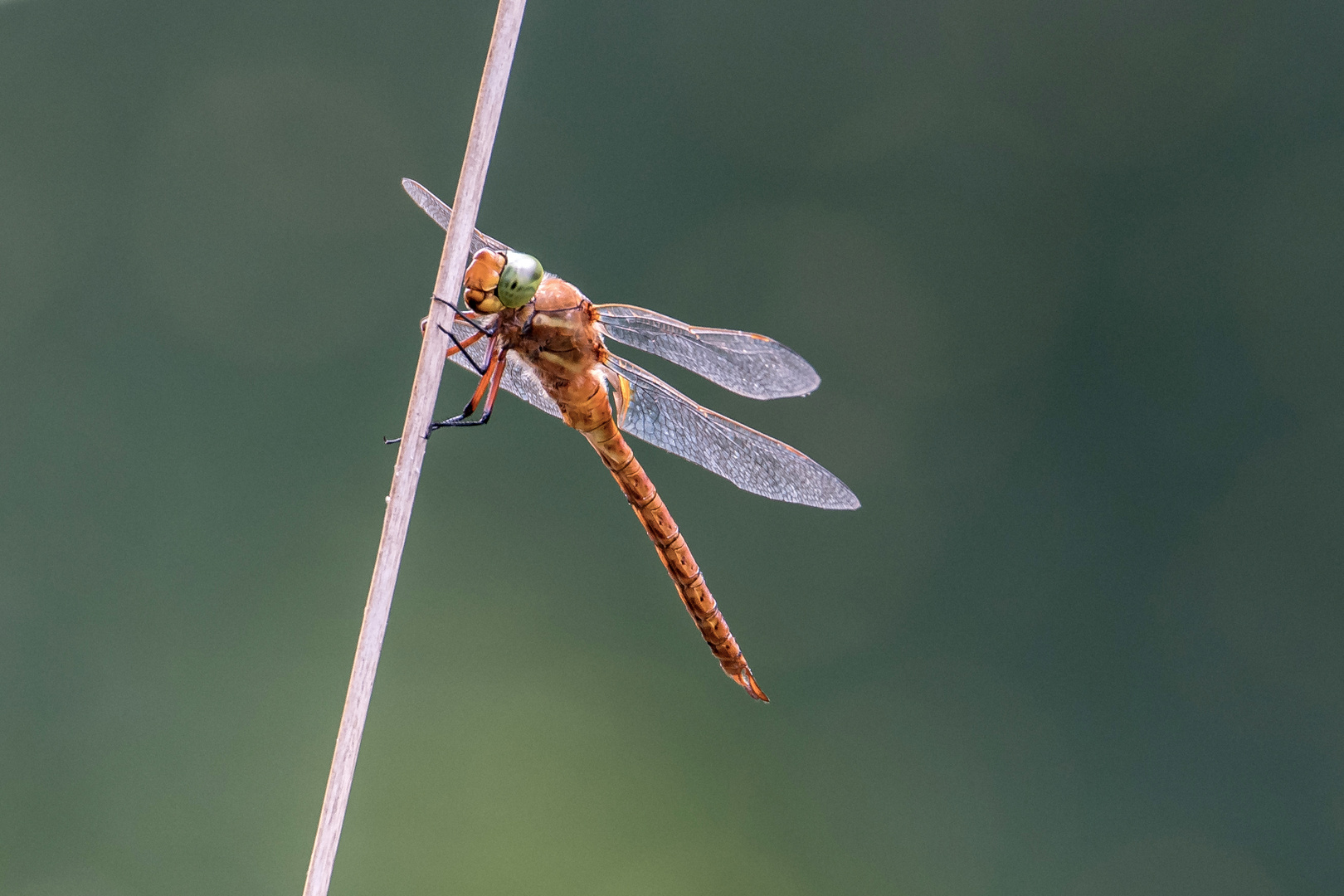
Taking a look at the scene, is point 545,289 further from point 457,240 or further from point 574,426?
point 457,240

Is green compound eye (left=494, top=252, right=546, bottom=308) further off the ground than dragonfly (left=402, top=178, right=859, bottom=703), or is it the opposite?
green compound eye (left=494, top=252, right=546, bottom=308)

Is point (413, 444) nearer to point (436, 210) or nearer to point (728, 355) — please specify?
point (436, 210)

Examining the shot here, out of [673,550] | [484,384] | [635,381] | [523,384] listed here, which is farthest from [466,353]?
[673,550]

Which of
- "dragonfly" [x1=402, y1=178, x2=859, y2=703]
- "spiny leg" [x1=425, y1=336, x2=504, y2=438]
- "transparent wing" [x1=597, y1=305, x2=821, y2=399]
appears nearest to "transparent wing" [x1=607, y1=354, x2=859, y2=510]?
"dragonfly" [x1=402, y1=178, x2=859, y2=703]

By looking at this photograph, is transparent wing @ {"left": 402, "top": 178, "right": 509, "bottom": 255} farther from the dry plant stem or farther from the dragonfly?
the dry plant stem

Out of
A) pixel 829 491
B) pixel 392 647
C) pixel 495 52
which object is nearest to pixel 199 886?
pixel 392 647

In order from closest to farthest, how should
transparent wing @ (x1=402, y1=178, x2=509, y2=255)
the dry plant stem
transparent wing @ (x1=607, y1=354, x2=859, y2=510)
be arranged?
the dry plant stem → transparent wing @ (x1=402, y1=178, x2=509, y2=255) → transparent wing @ (x1=607, y1=354, x2=859, y2=510)

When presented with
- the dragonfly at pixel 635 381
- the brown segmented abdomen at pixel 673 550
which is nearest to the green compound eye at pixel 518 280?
the dragonfly at pixel 635 381
